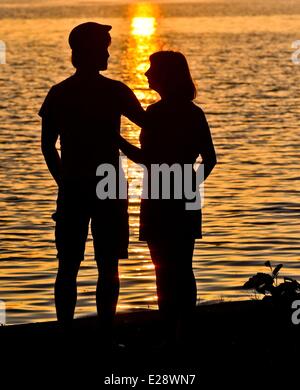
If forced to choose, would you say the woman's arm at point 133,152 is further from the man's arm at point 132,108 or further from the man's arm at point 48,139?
the man's arm at point 48,139

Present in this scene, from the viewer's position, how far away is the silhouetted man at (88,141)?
9219 millimetres

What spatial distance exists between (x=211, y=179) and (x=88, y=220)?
1512cm

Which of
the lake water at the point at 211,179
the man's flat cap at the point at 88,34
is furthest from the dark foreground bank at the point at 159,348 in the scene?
the lake water at the point at 211,179

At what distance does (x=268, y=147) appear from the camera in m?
30.1

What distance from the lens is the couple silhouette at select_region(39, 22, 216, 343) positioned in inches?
361

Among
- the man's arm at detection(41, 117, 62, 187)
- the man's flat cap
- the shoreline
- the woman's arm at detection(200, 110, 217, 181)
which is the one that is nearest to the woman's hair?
the woman's arm at detection(200, 110, 217, 181)

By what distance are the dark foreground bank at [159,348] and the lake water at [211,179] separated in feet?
10.5

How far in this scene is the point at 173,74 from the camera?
9.09 meters

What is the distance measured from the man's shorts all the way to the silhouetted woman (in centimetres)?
17

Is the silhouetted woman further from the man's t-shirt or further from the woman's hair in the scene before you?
the man's t-shirt
